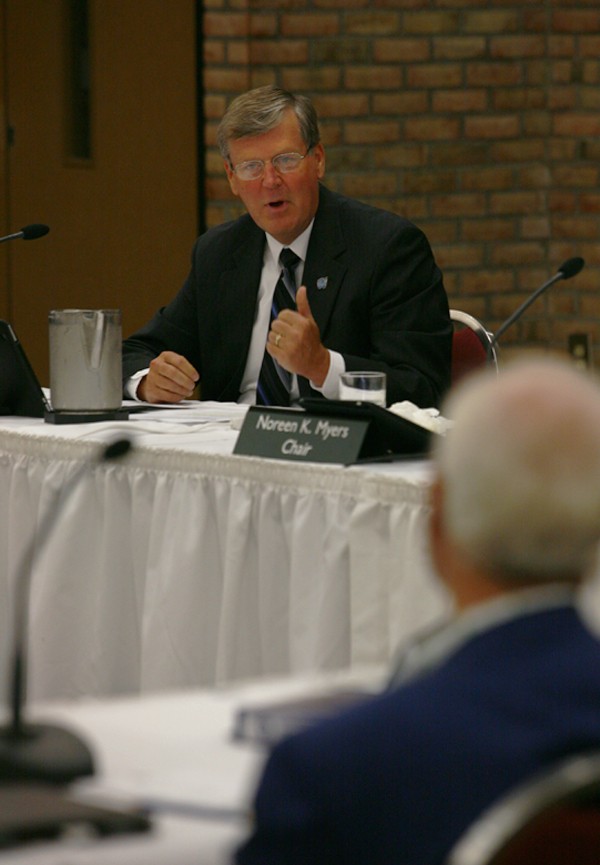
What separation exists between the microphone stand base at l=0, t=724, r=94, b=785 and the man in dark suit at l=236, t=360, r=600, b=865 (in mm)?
234

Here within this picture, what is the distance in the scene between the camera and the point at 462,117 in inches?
221

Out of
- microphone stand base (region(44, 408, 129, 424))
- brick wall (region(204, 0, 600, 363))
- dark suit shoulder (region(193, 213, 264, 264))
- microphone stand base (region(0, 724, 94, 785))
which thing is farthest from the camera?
brick wall (region(204, 0, 600, 363))

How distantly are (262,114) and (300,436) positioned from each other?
1286mm

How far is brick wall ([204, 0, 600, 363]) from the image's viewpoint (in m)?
5.52

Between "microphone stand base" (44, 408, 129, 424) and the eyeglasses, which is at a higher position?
the eyeglasses

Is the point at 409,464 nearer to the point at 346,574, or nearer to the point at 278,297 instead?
the point at 346,574

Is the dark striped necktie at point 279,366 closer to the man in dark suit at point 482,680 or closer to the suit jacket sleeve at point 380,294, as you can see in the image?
the suit jacket sleeve at point 380,294

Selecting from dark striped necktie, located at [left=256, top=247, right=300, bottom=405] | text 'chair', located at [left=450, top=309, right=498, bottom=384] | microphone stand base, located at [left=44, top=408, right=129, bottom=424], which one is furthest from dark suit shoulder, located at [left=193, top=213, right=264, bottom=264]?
microphone stand base, located at [left=44, top=408, right=129, bottom=424]

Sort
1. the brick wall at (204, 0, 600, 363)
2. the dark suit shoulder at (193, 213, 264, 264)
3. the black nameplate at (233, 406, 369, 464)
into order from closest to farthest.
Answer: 1. the black nameplate at (233, 406, 369, 464)
2. the dark suit shoulder at (193, 213, 264, 264)
3. the brick wall at (204, 0, 600, 363)

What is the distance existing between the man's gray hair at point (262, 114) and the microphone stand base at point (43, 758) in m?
2.53

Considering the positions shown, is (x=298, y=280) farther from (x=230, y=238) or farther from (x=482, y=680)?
(x=482, y=680)

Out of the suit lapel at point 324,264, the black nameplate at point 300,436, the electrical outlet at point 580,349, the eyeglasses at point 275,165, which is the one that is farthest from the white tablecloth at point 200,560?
the electrical outlet at point 580,349

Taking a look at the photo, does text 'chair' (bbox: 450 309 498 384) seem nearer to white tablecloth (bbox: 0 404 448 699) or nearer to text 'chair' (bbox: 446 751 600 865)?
white tablecloth (bbox: 0 404 448 699)

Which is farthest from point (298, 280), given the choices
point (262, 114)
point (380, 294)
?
point (262, 114)
